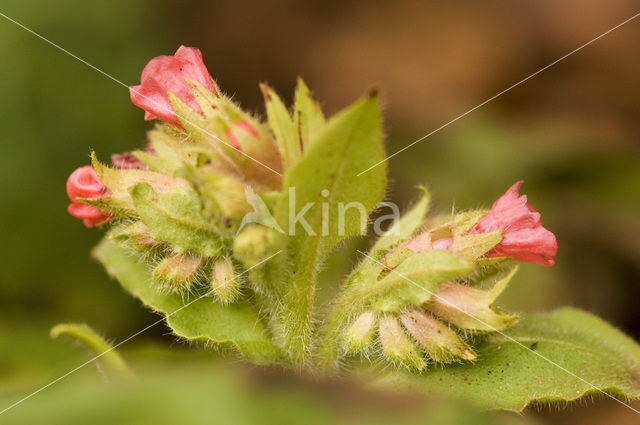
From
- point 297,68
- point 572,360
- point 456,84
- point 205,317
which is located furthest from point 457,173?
point 205,317

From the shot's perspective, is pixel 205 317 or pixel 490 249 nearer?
pixel 490 249

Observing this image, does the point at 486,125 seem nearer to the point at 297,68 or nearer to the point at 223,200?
the point at 297,68

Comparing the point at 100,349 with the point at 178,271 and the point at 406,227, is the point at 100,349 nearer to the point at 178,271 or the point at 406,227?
the point at 178,271

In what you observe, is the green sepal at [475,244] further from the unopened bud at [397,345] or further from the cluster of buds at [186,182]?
the cluster of buds at [186,182]

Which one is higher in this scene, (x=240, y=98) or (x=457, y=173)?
(x=240, y=98)

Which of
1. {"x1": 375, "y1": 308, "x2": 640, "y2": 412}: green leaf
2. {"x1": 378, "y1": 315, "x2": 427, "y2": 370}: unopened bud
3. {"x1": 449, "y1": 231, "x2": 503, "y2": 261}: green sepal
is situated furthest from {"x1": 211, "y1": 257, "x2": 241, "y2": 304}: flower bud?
{"x1": 449, "y1": 231, "x2": 503, "y2": 261}: green sepal

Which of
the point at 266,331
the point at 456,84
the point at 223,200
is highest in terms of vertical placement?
the point at 456,84

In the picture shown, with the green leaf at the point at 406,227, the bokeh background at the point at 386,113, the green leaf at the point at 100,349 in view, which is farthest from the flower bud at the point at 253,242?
the bokeh background at the point at 386,113

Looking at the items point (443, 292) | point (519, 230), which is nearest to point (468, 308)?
point (443, 292)
